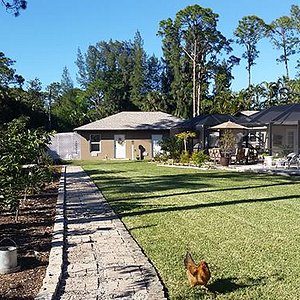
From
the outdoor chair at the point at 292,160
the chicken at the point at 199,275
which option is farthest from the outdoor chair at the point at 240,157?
the chicken at the point at 199,275

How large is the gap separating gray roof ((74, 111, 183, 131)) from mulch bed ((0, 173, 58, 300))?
22.7m

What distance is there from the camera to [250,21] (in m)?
52.4

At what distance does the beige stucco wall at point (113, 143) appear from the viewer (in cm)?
3500

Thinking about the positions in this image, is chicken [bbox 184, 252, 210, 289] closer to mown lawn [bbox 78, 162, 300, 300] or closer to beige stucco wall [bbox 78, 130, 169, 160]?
mown lawn [bbox 78, 162, 300, 300]

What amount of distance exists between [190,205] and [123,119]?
2703cm

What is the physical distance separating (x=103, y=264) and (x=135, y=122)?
3093 centimetres

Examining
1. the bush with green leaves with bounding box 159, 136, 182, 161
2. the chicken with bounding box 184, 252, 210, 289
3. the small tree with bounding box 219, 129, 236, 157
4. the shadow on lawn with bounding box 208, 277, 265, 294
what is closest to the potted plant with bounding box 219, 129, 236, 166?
the small tree with bounding box 219, 129, 236, 157

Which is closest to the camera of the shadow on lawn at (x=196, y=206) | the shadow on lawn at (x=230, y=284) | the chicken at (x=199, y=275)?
the chicken at (x=199, y=275)

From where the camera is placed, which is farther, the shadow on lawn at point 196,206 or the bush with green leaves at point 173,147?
the bush with green leaves at point 173,147

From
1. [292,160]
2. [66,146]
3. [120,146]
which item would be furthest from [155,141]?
[292,160]

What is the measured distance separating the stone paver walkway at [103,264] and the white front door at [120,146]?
2591 centimetres

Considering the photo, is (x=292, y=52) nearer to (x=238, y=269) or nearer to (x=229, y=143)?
(x=229, y=143)

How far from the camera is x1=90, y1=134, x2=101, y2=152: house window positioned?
35156 millimetres

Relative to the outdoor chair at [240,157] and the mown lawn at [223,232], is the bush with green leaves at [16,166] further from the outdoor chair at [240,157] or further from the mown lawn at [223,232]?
the outdoor chair at [240,157]
